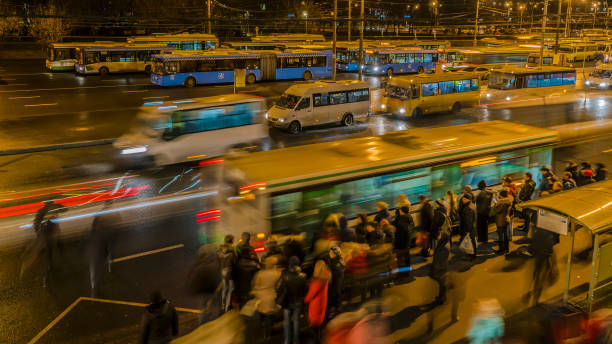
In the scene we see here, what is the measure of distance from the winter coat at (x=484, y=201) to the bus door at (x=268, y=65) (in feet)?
104

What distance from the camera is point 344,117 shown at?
25656 millimetres

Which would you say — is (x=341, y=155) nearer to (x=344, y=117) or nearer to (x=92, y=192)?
(x=92, y=192)

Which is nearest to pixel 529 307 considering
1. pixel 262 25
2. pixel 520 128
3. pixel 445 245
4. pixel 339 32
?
pixel 445 245

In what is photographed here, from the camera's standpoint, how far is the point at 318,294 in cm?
747

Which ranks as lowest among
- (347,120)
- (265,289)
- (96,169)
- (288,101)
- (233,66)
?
(96,169)

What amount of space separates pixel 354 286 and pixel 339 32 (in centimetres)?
7782

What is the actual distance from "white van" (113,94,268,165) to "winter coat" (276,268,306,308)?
11163 mm

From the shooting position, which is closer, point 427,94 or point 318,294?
point 318,294

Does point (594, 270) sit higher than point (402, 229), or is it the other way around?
point (402, 229)

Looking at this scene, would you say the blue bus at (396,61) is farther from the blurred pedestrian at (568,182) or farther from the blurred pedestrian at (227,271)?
the blurred pedestrian at (227,271)

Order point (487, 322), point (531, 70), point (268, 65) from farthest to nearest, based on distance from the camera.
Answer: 1. point (268, 65)
2. point (531, 70)
3. point (487, 322)

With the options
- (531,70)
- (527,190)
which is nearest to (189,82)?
(531,70)

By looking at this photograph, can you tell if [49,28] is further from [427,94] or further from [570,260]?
[570,260]

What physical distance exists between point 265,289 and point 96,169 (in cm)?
1229
